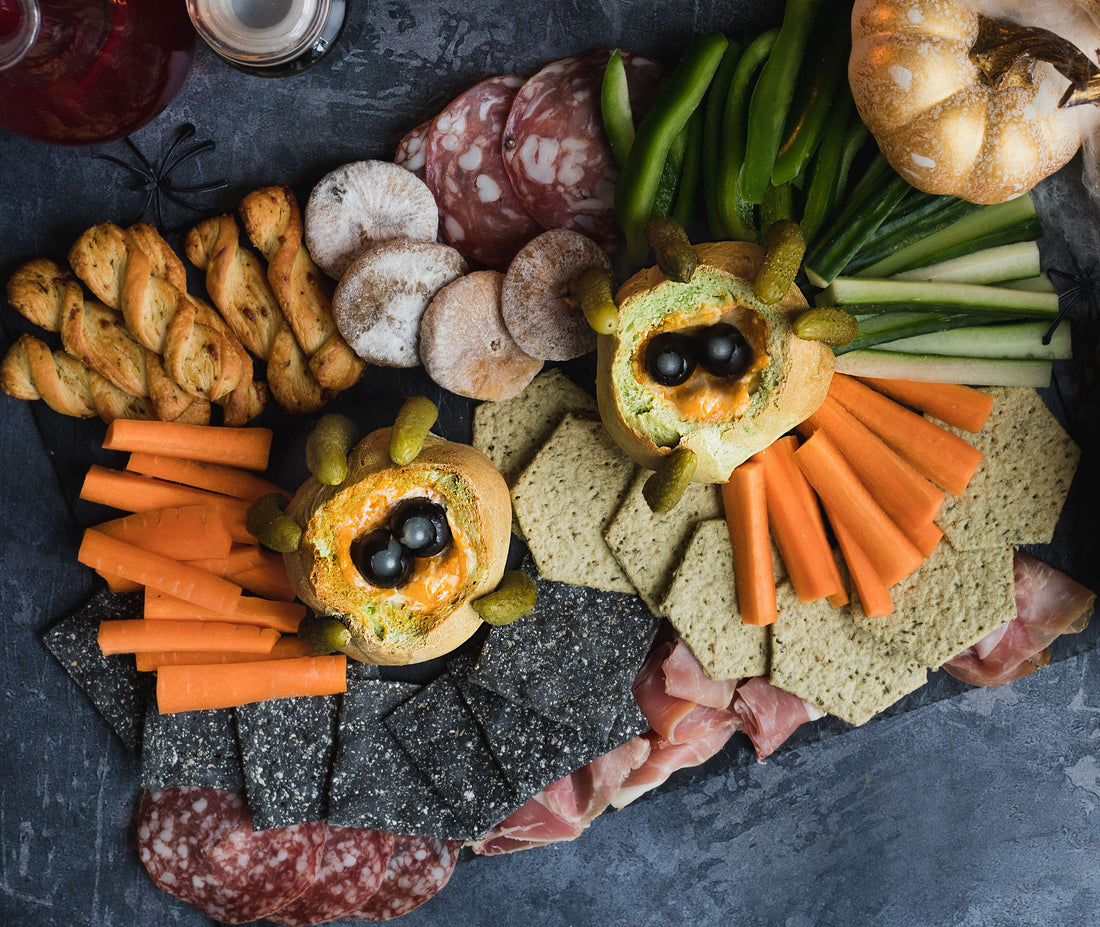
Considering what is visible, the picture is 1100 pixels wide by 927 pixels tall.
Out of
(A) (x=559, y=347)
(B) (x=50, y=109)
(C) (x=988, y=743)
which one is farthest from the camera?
(C) (x=988, y=743)

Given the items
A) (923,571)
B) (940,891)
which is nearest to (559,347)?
(923,571)

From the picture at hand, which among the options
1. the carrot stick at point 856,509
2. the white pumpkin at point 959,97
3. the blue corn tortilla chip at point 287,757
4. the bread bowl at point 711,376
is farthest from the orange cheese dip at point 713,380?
the blue corn tortilla chip at point 287,757

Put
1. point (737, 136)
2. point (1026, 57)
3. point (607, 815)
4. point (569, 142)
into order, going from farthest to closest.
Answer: point (607, 815) → point (569, 142) → point (737, 136) → point (1026, 57)

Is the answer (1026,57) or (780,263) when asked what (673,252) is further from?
(1026,57)

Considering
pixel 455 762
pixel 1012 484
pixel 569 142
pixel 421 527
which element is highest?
pixel 569 142

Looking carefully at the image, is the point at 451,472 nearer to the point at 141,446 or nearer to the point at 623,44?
the point at 141,446

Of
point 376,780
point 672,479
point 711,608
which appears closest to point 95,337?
point 376,780

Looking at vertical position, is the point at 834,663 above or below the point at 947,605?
below
